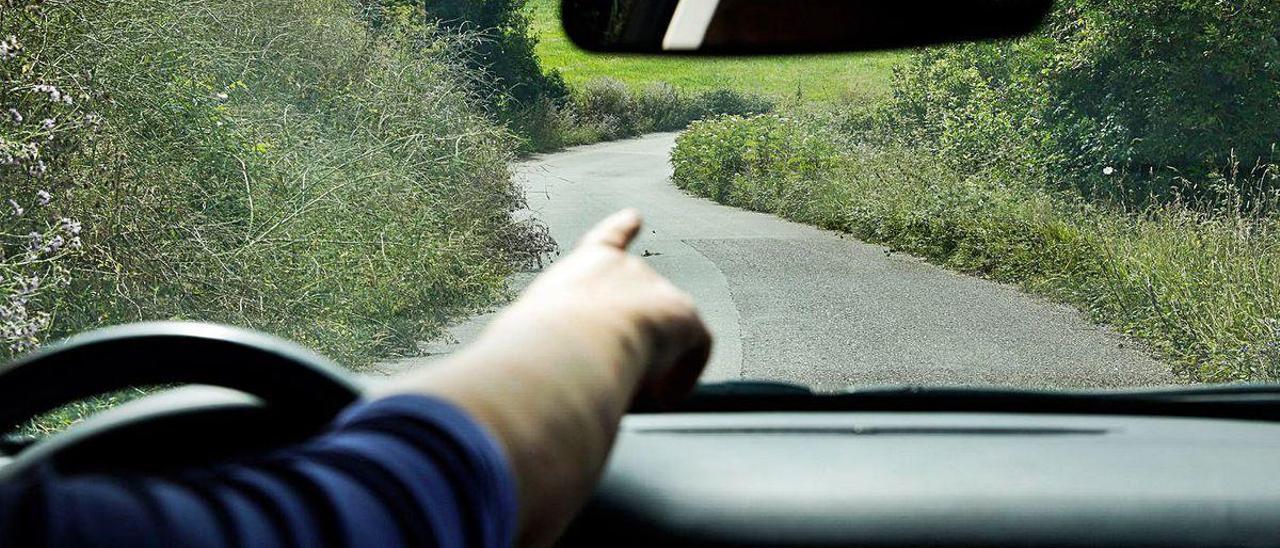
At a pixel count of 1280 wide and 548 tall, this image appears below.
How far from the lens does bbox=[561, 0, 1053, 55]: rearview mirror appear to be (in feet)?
6.77

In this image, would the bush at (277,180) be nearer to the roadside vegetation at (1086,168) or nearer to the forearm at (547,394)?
the roadside vegetation at (1086,168)

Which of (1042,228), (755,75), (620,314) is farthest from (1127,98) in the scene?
(620,314)

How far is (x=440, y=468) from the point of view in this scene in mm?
594

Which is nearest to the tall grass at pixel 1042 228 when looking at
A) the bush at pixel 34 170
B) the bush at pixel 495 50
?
the bush at pixel 495 50

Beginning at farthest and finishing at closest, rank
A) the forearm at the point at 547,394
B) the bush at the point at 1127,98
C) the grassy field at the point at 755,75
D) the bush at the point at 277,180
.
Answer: the grassy field at the point at 755,75, the bush at the point at 1127,98, the bush at the point at 277,180, the forearm at the point at 547,394

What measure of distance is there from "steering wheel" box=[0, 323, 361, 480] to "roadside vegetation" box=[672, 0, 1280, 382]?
3870 mm

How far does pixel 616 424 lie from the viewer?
732mm

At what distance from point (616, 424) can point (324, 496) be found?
0.66 ft

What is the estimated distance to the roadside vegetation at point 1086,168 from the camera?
522 centimetres

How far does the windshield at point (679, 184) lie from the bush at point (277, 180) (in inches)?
0.8

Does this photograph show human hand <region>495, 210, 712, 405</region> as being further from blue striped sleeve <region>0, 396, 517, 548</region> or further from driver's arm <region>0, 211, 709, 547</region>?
blue striped sleeve <region>0, 396, 517, 548</region>

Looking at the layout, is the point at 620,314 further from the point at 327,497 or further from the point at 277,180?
the point at 277,180

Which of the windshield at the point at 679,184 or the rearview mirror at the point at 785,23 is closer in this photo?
the rearview mirror at the point at 785,23

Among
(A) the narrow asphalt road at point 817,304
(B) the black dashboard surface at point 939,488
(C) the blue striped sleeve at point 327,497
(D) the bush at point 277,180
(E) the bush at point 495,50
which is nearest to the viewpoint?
(C) the blue striped sleeve at point 327,497
